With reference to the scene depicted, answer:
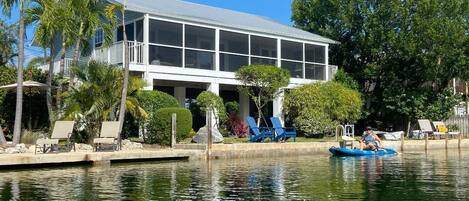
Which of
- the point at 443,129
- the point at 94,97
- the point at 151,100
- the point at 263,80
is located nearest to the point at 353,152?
the point at 263,80

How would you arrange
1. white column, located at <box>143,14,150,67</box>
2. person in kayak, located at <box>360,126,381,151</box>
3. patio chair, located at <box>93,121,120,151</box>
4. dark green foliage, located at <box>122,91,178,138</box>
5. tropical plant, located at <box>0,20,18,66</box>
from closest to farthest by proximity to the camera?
patio chair, located at <box>93,121,120,151</box> → dark green foliage, located at <box>122,91,178,138</box> → person in kayak, located at <box>360,126,381,151</box> → white column, located at <box>143,14,150,67</box> → tropical plant, located at <box>0,20,18,66</box>

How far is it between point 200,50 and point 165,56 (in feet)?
5.69

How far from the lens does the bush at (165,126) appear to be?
22.5m

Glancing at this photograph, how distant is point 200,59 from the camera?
29.0 meters

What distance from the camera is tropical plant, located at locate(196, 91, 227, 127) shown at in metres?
26.3

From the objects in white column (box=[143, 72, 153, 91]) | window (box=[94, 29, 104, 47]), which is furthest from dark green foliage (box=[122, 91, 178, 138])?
window (box=[94, 29, 104, 47])

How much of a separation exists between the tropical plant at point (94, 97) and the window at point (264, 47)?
37.1ft

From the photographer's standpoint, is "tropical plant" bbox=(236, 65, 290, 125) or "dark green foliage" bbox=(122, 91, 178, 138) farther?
"tropical plant" bbox=(236, 65, 290, 125)

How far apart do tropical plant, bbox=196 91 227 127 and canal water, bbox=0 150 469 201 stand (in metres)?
6.12

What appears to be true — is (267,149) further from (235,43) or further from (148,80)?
(235,43)

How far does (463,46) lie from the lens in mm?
34000

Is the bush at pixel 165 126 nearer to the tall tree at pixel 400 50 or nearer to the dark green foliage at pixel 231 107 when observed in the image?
the dark green foliage at pixel 231 107

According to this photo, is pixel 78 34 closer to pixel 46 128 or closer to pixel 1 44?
pixel 46 128

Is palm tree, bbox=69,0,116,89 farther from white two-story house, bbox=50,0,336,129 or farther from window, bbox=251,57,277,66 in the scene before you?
window, bbox=251,57,277,66
